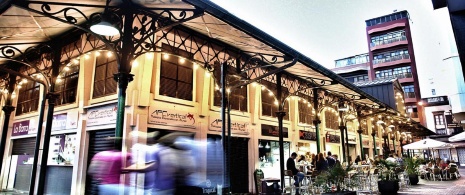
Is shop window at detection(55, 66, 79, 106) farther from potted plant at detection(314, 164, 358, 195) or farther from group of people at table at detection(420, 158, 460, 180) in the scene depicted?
group of people at table at detection(420, 158, 460, 180)

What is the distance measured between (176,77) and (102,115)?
287 cm

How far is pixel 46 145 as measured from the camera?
29.5ft

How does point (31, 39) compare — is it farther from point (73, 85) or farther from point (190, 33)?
point (190, 33)

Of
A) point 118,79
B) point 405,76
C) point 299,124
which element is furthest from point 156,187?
point 405,76

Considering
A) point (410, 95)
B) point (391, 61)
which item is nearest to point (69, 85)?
point (410, 95)

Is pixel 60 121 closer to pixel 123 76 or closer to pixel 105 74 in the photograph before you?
pixel 105 74

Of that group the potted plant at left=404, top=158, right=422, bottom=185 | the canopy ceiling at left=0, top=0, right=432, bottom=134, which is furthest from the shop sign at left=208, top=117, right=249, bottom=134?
the potted plant at left=404, top=158, right=422, bottom=185

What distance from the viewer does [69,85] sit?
1260 centimetres

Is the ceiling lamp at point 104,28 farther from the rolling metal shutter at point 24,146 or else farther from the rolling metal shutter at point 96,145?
the rolling metal shutter at point 24,146

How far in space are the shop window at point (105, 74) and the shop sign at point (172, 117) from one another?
188 cm

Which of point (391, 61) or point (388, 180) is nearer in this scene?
point (388, 180)

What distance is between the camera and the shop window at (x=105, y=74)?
10.7 m

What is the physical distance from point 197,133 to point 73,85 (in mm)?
5670

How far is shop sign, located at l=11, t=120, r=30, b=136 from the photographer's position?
567 inches
